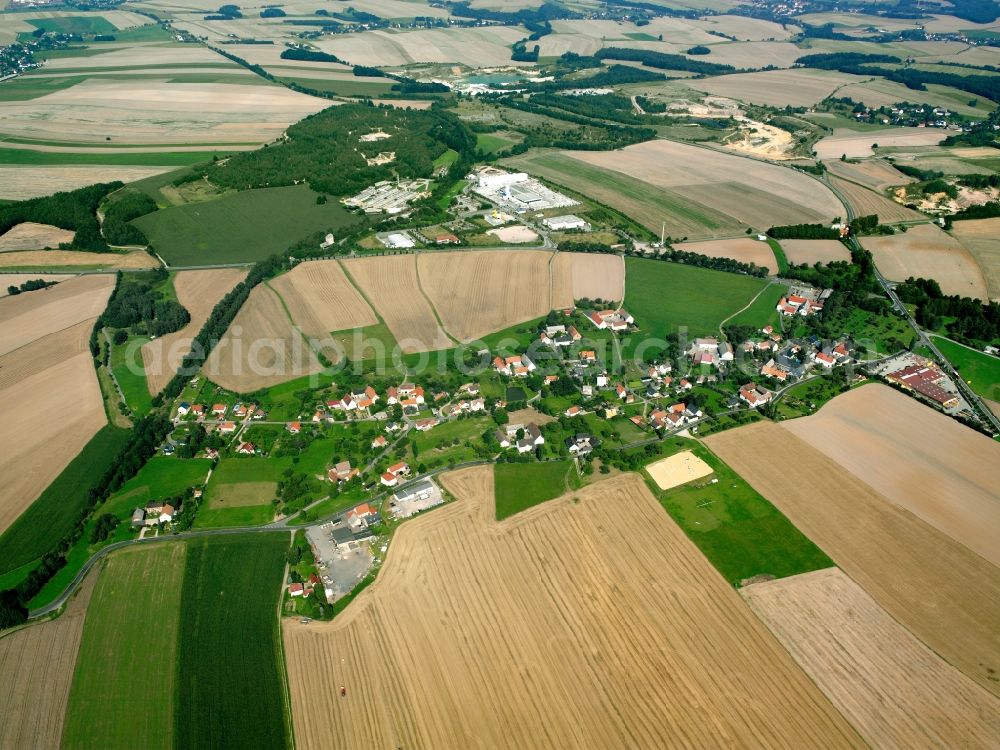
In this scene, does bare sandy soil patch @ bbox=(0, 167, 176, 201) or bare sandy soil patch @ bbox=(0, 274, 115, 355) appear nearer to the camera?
bare sandy soil patch @ bbox=(0, 274, 115, 355)

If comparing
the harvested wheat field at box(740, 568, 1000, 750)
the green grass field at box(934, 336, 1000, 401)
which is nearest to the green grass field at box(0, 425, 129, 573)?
the harvested wheat field at box(740, 568, 1000, 750)

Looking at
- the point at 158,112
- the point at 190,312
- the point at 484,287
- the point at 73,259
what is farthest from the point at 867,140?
the point at 158,112

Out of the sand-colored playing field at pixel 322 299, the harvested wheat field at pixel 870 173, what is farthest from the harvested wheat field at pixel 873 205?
the sand-colored playing field at pixel 322 299

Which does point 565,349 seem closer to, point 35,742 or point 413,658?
point 413,658

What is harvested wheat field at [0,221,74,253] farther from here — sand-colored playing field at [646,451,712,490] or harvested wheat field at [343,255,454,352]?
sand-colored playing field at [646,451,712,490]

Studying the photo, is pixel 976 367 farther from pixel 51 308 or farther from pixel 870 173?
pixel 51 308

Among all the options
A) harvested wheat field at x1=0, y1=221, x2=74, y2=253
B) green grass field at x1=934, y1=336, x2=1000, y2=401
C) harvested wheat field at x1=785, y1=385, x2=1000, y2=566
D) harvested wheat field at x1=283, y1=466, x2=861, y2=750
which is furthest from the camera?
harvested wheat field at x1=0, y1=221, x2=74, y2=253
